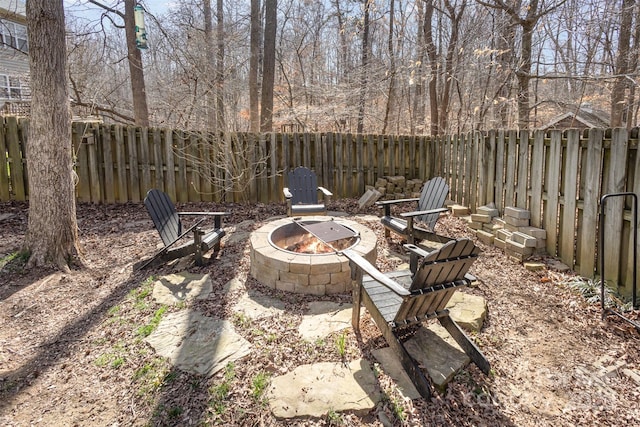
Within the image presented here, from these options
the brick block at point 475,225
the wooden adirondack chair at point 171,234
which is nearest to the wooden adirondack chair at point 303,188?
the wooden adirondack chair at point 171,234

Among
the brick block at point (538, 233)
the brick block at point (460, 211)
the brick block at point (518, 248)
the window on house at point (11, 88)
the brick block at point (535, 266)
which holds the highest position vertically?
the window on house at point (11, 88)

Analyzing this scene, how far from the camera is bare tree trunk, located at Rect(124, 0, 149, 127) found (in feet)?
25.1

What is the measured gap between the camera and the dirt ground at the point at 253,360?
2.00 m

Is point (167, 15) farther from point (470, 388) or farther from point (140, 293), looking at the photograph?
point (470, 388)

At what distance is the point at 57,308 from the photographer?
317cm

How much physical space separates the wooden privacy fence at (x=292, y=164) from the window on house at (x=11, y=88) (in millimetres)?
10502

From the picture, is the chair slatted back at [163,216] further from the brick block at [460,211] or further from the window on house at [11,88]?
the window on house at [11,88]

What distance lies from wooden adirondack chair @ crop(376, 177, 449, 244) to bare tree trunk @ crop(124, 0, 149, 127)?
629 cm

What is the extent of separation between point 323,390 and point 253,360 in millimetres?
515

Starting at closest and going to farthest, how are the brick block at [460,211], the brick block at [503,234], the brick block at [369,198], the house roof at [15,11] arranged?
1. the brick block at [503,234]
2. the house roof at [15,11]
3. the brick block at [460,211]
4. the brick block at [369,198]

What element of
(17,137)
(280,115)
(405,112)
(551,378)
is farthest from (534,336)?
(405,112)

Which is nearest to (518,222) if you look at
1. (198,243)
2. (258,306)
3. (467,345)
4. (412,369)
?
(467,345)

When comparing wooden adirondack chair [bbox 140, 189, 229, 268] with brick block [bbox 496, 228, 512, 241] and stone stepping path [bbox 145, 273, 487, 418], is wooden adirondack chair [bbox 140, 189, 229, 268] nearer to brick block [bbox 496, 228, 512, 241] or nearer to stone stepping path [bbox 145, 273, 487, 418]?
stone stepping path [bbox 145, 273, 487, 418]

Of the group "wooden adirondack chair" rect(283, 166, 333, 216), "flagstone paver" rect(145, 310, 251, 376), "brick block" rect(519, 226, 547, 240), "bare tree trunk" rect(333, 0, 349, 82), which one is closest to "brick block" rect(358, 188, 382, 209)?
"wooden adirondack chair" rect(283, 166, 333, 216)
